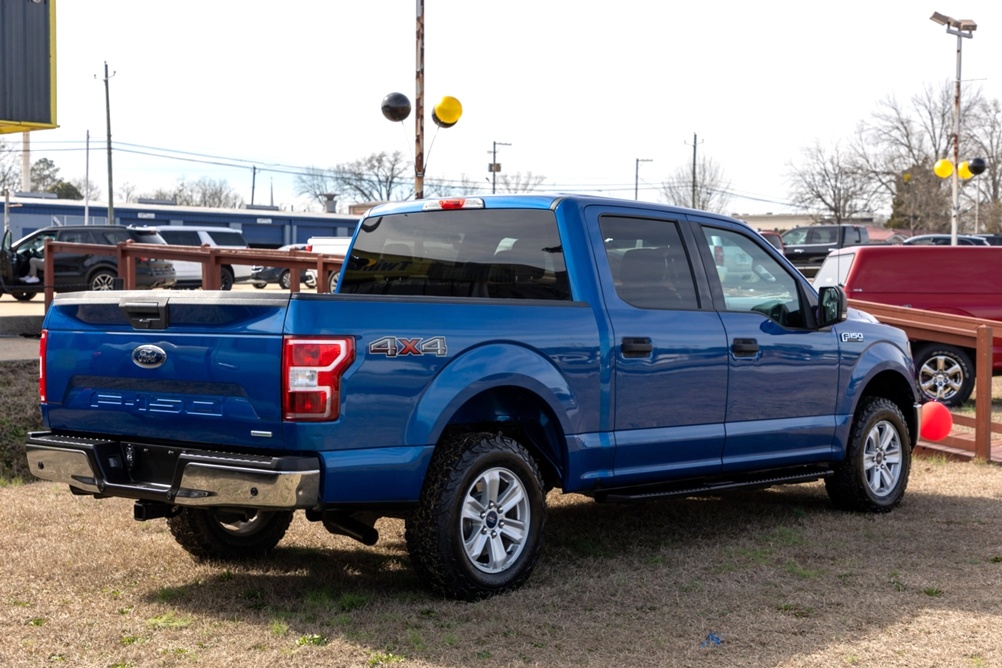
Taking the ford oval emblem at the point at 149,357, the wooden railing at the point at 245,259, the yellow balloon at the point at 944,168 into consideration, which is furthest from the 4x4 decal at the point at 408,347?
the yellow balloon at the point at 944,168

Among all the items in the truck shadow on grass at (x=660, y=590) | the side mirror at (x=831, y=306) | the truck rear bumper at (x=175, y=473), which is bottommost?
the truck shadow on grass at (x=660, y=590)

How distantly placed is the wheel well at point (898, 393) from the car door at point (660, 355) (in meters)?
2.04

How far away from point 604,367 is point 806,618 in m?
1.54

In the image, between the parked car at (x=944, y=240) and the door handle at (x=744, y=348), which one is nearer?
the door handle at (x=744, y=348)

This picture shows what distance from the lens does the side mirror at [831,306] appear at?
7.27 m

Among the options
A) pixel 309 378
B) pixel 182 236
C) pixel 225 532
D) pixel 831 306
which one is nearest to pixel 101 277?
pixel 182 236

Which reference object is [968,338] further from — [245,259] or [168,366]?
[168,366]

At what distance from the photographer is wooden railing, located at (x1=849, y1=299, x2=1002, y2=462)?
1002 centimetres

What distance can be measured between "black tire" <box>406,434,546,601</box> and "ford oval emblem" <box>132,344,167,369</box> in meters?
1.27

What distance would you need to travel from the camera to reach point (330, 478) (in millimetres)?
4875

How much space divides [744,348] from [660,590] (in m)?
1.65

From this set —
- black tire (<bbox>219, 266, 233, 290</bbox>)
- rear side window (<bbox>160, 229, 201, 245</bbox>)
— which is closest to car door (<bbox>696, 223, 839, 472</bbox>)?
black tire (<bbox>219, 266, 233, 290</bbox>)

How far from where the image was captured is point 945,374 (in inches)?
546

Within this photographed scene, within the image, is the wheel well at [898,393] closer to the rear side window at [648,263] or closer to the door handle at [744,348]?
the door handle at [744,348]
